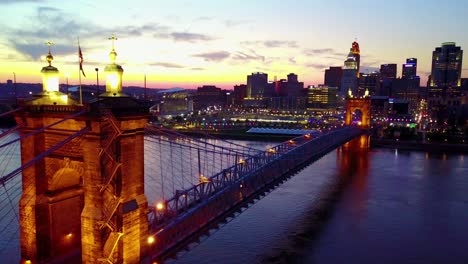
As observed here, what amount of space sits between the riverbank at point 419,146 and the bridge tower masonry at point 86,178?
6190 cm

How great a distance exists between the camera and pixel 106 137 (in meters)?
9.74

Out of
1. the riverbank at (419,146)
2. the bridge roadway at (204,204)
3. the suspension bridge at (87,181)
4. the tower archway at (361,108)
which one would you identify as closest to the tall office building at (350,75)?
the tower archway at (361,108)

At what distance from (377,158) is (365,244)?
117ft

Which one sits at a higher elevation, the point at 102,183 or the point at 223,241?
the point at 102,183

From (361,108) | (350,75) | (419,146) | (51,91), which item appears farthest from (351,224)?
(350,75)

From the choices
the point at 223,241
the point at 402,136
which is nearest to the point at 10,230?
the point at 223,241

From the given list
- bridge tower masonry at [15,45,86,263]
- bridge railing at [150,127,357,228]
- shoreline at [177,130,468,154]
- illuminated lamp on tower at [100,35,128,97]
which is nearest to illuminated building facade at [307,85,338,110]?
shoreline at [177,130,468,154]

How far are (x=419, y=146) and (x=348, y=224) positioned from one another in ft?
147

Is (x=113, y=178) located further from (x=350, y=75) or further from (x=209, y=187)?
(x=350, y=75)

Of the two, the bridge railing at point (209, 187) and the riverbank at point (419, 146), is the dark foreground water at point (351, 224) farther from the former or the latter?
the riverbank at point (419, 146)

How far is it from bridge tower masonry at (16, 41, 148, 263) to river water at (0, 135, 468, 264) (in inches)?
200

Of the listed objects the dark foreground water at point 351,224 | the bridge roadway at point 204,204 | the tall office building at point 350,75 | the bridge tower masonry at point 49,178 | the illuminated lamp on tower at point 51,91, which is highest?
the tall office building at point 350,75

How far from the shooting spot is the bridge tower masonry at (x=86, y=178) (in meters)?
9.77

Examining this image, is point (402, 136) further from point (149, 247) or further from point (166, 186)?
point (149, 247)
